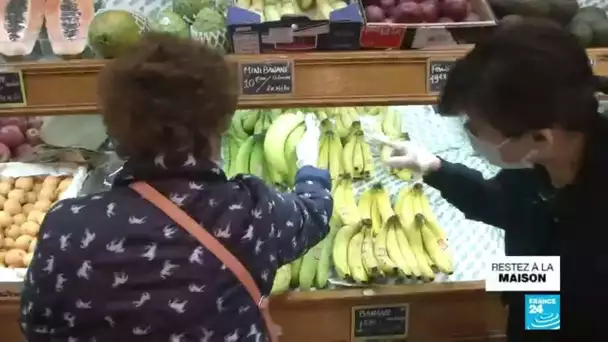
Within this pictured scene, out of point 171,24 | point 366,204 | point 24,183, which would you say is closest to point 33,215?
point 24,183

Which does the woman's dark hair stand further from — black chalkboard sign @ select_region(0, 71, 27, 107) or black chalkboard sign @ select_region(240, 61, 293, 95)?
black chalkboard sign @ select_region(0, 71, 27, 107)

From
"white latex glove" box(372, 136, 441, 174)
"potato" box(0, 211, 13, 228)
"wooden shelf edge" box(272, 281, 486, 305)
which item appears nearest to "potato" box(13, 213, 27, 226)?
"potato" box(0, 211, 13, 228)

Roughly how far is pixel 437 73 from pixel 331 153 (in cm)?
70

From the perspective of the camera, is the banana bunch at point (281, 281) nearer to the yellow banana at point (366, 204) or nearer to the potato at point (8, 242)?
the yellow banana at point (366, 204)

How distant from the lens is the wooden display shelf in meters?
1.95

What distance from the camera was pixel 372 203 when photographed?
226 centimetres

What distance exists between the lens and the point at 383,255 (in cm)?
203

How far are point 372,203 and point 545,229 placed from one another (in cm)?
64

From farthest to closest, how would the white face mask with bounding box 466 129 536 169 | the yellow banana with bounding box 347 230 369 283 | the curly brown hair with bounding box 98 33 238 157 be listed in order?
the yellow banana with bounding box 347 230 369 283 < the white face mask with bounding box 466 129 536 169 < the curly brown hair with bounding box 98 33 238 157

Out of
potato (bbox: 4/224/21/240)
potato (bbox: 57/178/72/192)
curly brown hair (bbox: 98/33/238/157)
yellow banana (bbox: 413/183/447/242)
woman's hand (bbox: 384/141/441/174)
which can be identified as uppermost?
curly brown hair (bbox: 98/33/238/157)

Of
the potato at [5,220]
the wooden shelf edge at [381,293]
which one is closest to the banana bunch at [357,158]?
the wooden shelf edge at [381,293]

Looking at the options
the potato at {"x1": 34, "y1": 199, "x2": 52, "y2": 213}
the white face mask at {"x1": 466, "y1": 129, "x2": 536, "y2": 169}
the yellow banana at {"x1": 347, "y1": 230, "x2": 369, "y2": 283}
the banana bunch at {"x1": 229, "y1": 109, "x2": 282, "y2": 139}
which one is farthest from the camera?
the banana bunch at {"x1": 229, "y1": 109, "x2": 282, "y2": 139}

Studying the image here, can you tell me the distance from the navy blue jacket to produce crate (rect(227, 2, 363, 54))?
0.43 meters

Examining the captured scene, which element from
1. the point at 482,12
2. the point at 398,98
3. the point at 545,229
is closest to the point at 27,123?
the point at 398,98
